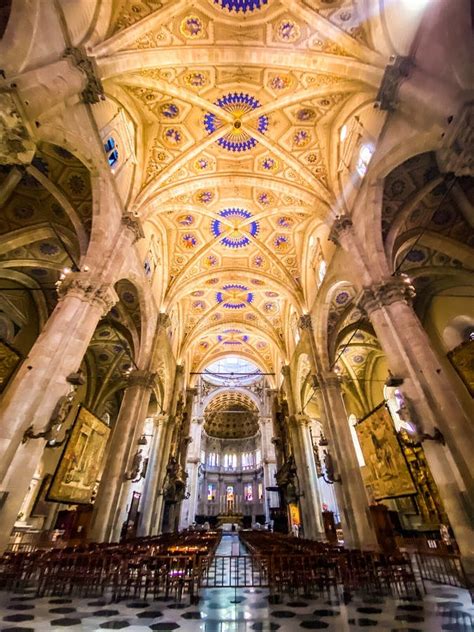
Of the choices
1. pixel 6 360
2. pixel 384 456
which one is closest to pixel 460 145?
pixel 384 456

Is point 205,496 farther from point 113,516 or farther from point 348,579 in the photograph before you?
point 348,579

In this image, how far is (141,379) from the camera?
1395 centimetres

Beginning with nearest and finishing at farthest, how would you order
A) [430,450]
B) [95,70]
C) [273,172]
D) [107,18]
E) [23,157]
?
[23,157] → [430,450] → [95,70] → [107,18] → [273,172]

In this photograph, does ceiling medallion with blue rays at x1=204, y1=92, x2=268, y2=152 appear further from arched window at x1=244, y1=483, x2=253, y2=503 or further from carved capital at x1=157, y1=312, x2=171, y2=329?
arched window at x1=244, y1=483, x2=253, y2=503

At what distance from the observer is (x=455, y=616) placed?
14.1ft

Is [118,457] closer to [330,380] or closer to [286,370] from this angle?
[330,380]

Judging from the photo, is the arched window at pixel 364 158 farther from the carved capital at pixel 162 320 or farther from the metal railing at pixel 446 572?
the carved capital at pixel 162 320

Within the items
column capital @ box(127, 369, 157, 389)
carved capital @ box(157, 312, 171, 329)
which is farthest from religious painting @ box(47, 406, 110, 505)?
carved capital @ box(157, 312, 171, 329)

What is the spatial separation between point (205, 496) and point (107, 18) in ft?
155

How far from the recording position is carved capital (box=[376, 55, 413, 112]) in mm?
7871

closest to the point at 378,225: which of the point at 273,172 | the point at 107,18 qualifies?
the point at 273,172

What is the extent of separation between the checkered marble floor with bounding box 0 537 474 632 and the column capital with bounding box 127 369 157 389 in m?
8.42

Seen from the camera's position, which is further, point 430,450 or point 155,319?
point 155,319

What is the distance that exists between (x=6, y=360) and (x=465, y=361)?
17.5m
